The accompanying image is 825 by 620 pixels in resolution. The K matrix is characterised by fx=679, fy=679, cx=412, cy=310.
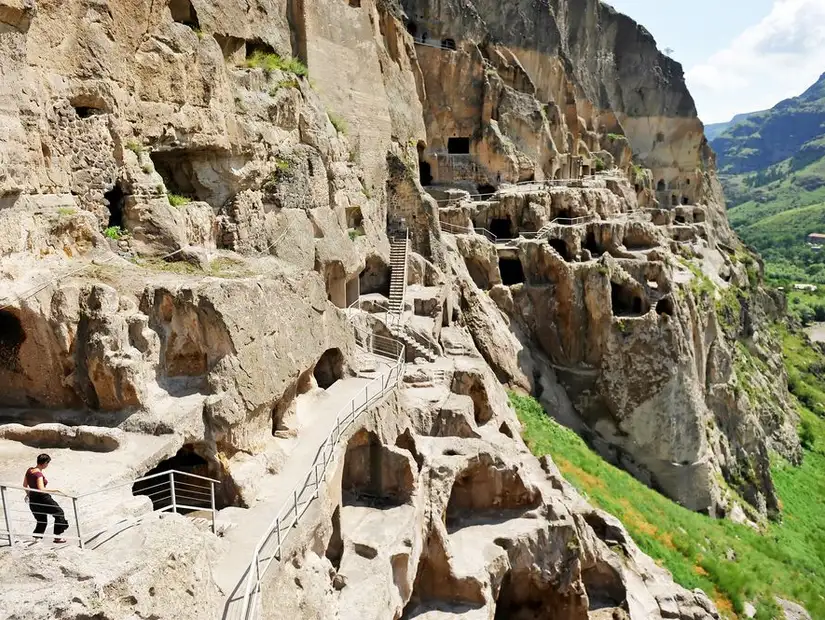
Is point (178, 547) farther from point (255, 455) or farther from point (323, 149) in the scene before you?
point (323, 149)

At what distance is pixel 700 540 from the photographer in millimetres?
23391

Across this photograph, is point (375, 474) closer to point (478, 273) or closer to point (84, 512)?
point (84, 512)

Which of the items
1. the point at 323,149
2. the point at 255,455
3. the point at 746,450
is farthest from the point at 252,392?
the point at 746,450

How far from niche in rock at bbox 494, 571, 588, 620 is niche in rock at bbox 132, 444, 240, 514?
7686 millimetres

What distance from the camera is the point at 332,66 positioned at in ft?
78.1

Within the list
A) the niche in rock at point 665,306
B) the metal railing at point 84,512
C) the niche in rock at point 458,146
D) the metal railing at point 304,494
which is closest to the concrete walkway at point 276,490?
the metal railing at point 304,494

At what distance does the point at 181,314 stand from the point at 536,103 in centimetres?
3506

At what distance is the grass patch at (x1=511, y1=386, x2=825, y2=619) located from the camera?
20703 mm

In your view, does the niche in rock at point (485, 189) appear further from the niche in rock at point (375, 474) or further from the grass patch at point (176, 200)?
the niche in rock at point (375, 474)

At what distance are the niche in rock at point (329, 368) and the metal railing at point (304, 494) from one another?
0.97 m

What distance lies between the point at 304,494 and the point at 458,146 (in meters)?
31.6

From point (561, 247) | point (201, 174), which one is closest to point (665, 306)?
point (561, 247)

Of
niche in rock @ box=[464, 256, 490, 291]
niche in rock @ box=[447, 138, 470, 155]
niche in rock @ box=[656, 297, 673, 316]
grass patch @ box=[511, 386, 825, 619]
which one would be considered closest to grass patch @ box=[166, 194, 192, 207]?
grass patch @ box=[511, 386, 825, 619]

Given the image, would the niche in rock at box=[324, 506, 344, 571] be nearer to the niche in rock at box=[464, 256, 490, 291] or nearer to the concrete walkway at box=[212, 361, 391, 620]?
the concrete walkway at box=[212, 361, 391, 620]
